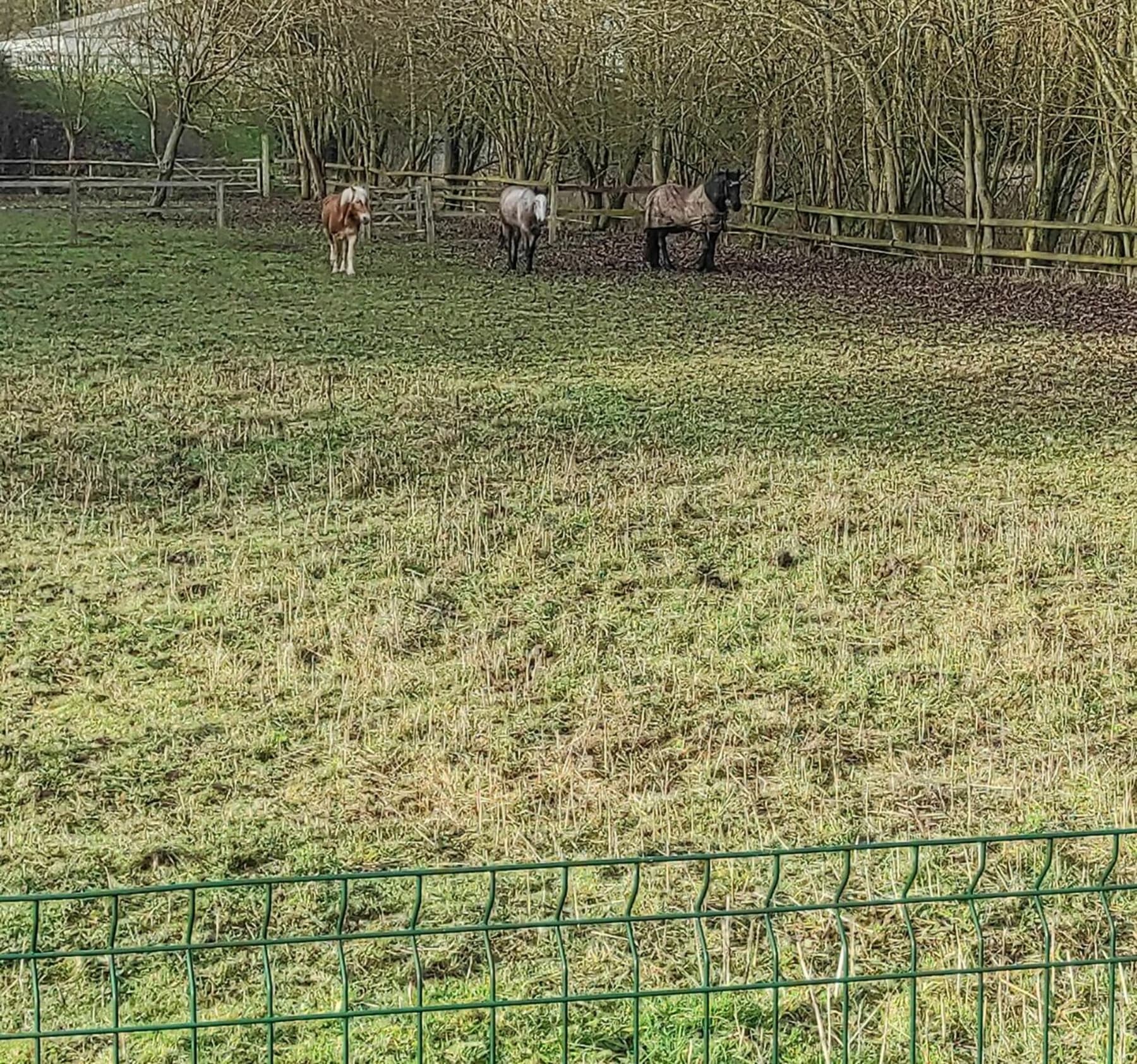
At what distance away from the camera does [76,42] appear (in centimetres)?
4606

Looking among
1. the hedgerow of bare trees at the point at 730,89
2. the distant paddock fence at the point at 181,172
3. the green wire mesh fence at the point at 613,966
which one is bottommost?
the green wire mesh fence at the point at 613,966

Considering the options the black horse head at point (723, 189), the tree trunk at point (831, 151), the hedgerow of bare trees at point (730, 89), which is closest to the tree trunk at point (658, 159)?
the hedgerow of bare trees at point (730, 89)

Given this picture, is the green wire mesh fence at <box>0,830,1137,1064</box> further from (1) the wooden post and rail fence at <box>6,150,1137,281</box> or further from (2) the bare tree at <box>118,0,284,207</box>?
(2) the bare tree at <box>118,0,284,207</box>

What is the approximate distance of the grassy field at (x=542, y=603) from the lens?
5.38 meters

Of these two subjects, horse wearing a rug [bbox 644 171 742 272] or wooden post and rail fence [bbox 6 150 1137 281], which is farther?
horse wearing a rug [bbox 644 171 742 272]

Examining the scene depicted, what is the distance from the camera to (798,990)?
413cm

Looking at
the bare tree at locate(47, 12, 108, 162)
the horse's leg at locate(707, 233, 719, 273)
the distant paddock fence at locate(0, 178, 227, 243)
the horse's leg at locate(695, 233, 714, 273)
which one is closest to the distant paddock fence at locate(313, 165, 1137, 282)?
the horse's leg at locate(695, 233, 714, 273)

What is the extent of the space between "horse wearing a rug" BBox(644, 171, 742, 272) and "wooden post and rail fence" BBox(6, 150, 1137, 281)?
117 centimetres

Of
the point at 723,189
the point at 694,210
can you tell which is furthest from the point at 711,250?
the point at 723,189

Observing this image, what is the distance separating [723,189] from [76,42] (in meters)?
27.6

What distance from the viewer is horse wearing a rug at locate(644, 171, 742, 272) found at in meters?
24.1

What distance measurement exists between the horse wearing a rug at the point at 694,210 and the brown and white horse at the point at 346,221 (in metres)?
3.96

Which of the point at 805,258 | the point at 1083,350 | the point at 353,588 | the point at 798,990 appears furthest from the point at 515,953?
the point at 805,258

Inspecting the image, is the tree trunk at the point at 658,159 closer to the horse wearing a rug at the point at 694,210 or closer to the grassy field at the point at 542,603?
the horse wearing a rug at the point at 694,210
